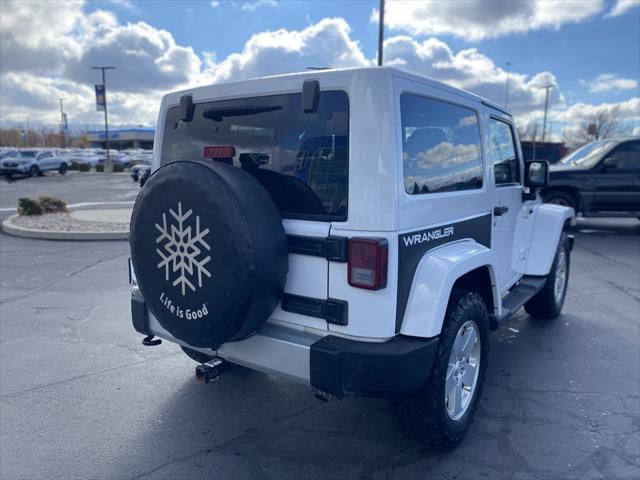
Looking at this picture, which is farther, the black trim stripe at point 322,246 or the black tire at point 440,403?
the black tire at point 440,403

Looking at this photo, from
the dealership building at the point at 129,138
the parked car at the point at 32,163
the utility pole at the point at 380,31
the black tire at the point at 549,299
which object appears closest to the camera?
the black tire at the point at 549,299

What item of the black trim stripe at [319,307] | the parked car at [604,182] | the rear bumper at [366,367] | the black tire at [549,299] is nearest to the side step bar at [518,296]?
the black tire at [549,299]

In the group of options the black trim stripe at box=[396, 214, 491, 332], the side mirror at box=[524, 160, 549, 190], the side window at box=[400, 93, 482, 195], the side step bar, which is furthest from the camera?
the side mirror at box=[524, 160, 549, 190]

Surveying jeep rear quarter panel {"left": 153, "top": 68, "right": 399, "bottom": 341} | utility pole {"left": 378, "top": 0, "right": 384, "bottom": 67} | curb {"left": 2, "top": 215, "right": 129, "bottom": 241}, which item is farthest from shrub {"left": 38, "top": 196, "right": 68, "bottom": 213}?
jeep rear quarter panel {"left": 153, "top": 68, "right": 399, "bottom": 341}

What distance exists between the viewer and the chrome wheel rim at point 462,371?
300 cm

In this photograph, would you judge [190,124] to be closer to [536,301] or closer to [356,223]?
[356,223]

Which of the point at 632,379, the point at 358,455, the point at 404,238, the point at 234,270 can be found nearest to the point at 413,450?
the point at 358,455

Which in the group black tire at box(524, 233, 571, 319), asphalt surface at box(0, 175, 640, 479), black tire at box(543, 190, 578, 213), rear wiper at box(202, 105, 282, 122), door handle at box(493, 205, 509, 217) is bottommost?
asphalt surface at box(0, 175, 640, 479)

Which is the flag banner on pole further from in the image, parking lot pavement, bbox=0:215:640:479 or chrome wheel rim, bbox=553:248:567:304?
chrome wheel rim, bbox=553:248:567:304

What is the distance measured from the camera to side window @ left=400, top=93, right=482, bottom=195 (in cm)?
269

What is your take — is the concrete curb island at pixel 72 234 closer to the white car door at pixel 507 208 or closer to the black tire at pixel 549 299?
the black tire at pixel 549 299

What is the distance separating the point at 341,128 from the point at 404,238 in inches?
25.3

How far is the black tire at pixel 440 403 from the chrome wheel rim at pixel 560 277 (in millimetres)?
2795

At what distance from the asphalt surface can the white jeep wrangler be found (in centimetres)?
41
